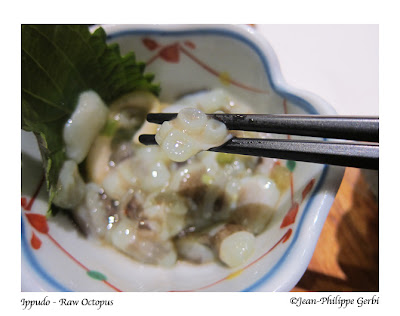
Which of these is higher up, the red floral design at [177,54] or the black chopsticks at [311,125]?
the red floral design at [177,54]

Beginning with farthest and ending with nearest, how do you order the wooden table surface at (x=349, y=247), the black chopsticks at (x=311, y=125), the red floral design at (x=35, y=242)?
the wooden table surface at (x=349, y=247) → the red floral design at (x=35, y=242) → the black chopsticks at (x=311, y=125)

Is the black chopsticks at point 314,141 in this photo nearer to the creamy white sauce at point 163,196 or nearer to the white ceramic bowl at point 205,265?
the white ceramic bowl at point 205,265

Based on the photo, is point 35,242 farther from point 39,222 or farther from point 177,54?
point 177,54

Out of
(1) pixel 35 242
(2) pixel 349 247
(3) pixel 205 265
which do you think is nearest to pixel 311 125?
(3) pixel 205 265

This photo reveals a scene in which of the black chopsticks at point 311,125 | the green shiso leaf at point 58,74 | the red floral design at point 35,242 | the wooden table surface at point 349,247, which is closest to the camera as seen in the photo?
the black chopsticks at point 311,125

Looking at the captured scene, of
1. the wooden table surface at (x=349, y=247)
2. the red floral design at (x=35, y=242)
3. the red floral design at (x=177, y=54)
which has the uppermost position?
the red floral design at (x=177, y=54)

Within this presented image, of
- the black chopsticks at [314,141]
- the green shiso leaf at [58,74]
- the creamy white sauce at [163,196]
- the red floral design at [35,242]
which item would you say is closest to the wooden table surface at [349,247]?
the creamy white sauce at [163,196]
